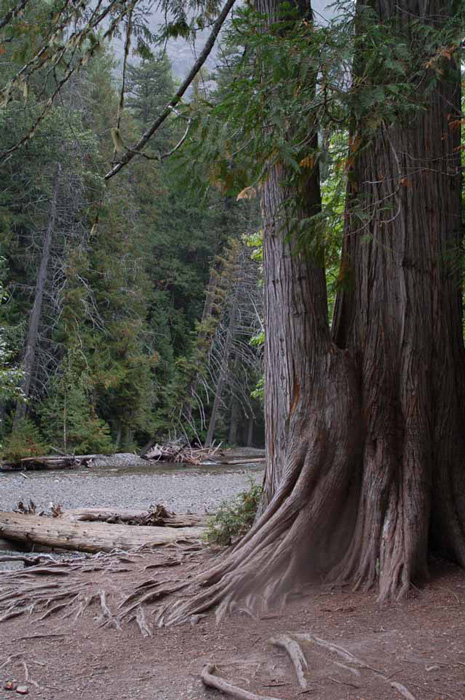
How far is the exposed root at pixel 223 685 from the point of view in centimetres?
321

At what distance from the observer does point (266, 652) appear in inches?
152

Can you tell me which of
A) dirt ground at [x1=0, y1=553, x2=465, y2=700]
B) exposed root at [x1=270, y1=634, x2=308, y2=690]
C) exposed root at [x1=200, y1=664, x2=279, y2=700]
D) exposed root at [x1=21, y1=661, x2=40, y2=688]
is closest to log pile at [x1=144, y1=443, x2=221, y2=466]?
dirt ground at [x1=0, y1=553, x2=465, y2=700]

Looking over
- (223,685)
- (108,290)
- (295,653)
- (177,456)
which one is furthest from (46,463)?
(223,685)

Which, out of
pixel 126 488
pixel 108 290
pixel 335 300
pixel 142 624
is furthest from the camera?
pixel 108 290

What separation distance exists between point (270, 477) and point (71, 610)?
1925 millimetres

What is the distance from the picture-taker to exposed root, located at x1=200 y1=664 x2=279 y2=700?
3.21m

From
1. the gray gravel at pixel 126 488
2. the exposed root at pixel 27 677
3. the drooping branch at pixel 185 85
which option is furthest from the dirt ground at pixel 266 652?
the gray gravel at pixel 126 488

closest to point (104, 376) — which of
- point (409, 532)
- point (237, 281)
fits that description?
point (237, 281)

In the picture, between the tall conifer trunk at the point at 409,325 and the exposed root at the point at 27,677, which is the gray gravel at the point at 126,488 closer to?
the tall conifer trunk at the point at 409,325

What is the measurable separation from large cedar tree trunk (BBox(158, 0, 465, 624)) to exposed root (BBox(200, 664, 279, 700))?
1067mm

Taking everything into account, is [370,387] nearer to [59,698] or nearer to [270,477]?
[270,477]

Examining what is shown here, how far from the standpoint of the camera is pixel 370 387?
5.19 metres

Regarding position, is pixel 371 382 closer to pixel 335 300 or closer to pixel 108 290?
pixel 335 300

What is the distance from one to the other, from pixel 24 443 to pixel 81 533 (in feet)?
51.4
